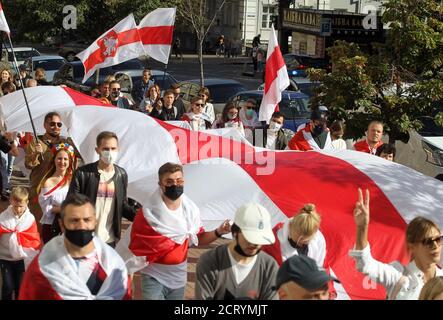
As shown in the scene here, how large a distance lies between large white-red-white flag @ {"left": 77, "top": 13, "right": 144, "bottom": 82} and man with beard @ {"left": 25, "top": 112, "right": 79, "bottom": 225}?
5.09m

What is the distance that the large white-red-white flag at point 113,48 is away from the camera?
1398 cm

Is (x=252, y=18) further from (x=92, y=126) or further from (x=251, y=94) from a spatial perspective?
(x=92, y=126)

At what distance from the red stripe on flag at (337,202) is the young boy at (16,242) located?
2.12m

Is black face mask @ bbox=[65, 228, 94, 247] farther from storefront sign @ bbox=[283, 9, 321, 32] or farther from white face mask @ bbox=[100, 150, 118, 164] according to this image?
storefront sign @ bbox=[283, 9, 321, 32]

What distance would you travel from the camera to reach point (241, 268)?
5.06m

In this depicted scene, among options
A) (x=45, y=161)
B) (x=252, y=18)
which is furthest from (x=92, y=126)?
(x=252, y=18)

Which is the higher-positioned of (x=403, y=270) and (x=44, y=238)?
(x=403, y=270)

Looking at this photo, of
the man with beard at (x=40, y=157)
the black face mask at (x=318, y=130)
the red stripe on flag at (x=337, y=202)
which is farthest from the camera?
the black face mask at (x=318, y=130)

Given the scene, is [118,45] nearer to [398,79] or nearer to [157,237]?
[398,79]

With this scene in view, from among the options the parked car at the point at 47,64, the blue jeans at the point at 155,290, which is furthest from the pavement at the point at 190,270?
the parked car at the point at 47,64

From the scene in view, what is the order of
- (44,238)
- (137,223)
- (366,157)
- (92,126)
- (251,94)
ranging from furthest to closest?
(251,94) → (92,126) → (366,157) → (44,238) → (137,223)

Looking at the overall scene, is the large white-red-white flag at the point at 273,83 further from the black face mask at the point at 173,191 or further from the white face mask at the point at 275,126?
the black face mask at the point at 173,191

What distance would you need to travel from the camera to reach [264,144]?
449 inches

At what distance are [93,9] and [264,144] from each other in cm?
2502
